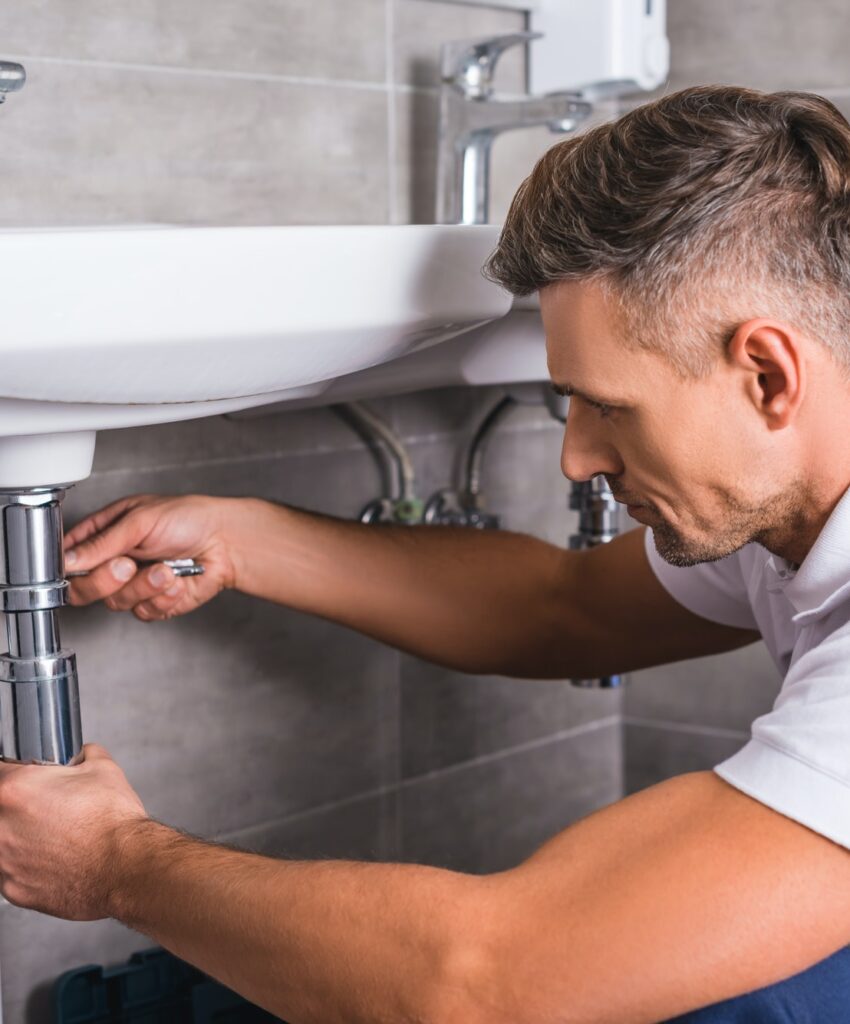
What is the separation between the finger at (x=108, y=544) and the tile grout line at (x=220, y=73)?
1.31 feet

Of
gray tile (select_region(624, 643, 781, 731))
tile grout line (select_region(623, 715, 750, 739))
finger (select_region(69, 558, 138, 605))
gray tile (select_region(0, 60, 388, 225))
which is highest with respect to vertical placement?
gray tile (select_region(0, 60, 388, 225))

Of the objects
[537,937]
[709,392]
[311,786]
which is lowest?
[311,786]

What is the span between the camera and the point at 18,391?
0.72 meters

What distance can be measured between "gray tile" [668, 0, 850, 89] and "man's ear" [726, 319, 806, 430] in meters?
0.89

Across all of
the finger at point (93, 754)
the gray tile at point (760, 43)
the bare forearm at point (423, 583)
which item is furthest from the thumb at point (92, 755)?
the gray tile at point (760, 43)

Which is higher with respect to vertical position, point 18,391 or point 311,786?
point 18,391

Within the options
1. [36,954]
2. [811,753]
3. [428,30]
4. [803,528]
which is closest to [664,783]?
[811,753]

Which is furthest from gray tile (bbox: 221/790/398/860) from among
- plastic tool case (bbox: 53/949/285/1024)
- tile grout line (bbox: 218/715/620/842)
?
plastic tool case (bbox: 53/949/285/1024)

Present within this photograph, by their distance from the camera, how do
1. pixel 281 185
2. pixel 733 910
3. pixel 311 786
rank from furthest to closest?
pixel 311 786 → pixel 281 185 → pixel 733 910

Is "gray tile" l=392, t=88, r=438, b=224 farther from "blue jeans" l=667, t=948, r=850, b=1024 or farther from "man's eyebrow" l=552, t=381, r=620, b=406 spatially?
"blue jeans" l=667, t=948, r=850, b=1024

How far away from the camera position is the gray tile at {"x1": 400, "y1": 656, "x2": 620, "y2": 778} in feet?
5.05

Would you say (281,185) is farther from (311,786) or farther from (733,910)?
(733,910)

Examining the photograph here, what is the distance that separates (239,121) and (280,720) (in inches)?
23.3

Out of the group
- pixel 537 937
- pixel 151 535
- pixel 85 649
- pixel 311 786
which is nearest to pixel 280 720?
pixel 311 786
